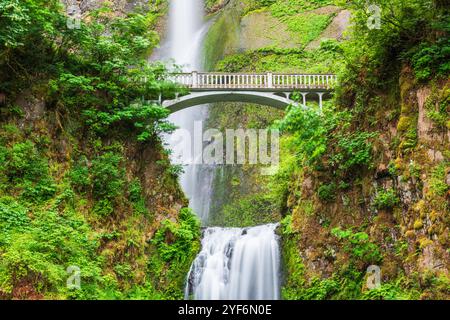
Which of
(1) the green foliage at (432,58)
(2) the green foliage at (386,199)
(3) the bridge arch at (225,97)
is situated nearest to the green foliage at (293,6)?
(3) the bridge arch at (225,97)

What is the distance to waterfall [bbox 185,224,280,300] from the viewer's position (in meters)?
13.1

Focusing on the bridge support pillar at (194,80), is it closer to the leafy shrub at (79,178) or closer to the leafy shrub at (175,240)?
the leafy shrub at (175,240)

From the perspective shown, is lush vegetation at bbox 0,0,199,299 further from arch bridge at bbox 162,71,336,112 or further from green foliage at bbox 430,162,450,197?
green foliage at bbox 430,162,450,197

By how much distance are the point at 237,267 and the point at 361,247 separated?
458cm

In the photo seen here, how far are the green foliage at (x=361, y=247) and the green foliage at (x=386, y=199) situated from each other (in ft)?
2.48

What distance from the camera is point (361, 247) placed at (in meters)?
10.4

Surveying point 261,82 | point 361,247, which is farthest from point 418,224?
point 261,82

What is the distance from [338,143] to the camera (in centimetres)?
1188

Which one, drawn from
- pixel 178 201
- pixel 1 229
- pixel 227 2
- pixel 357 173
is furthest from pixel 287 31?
pixel 1 229

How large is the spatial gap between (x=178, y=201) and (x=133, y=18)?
21.3 feet

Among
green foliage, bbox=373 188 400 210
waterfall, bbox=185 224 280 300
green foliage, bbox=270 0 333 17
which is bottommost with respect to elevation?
waterfall, bbox=185 224 280 300

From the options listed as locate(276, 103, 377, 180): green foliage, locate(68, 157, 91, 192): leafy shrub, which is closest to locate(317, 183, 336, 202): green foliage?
locate(276, 103, 377, 180): green foliage

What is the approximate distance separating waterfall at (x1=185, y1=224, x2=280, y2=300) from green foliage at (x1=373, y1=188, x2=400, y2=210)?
4.16 m

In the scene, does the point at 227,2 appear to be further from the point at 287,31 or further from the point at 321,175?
the point at 321,175
